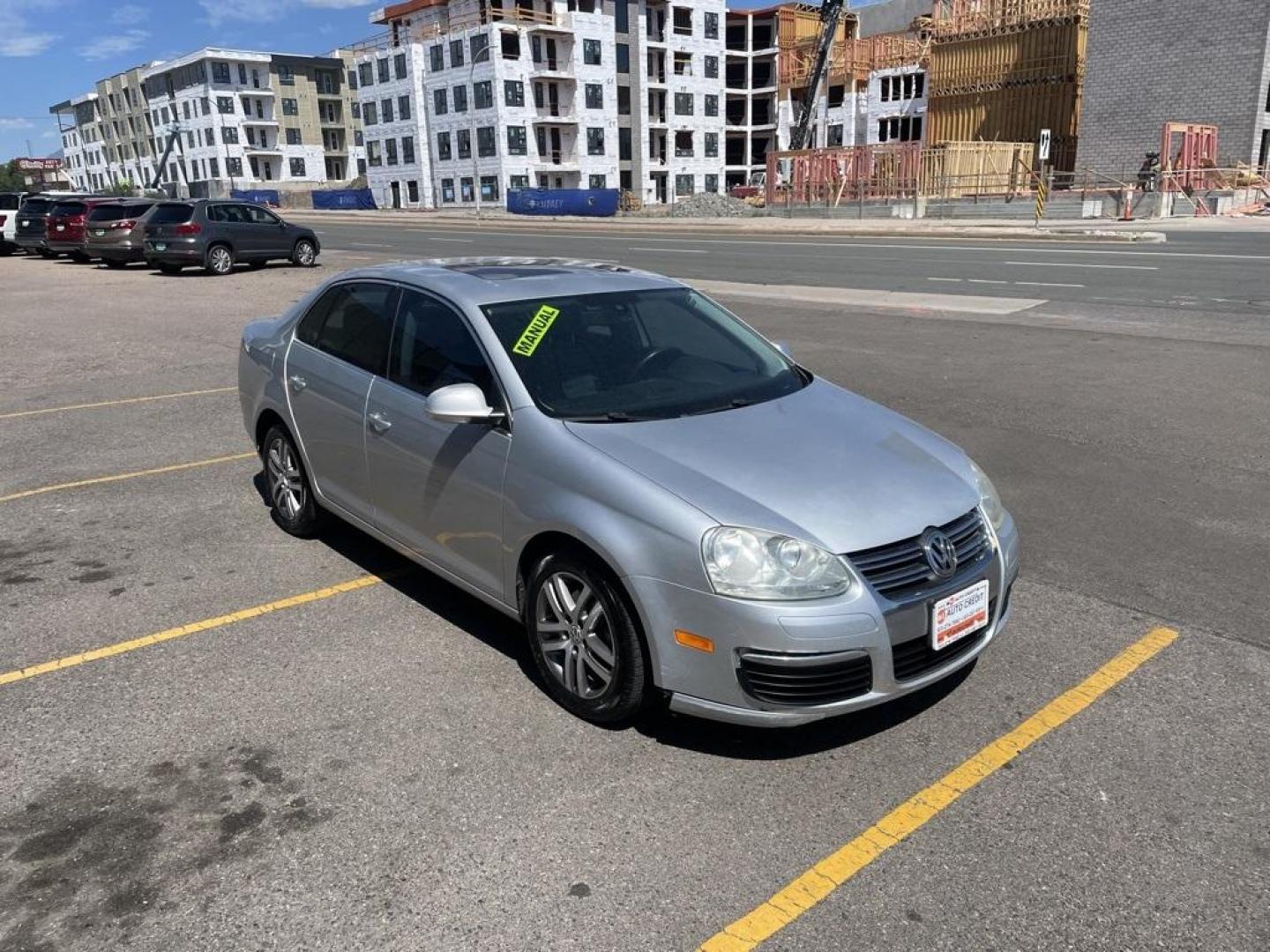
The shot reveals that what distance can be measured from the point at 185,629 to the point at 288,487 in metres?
1.28

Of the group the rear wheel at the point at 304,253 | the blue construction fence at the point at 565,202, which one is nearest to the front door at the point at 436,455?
the rear wheel at the point at 304,253

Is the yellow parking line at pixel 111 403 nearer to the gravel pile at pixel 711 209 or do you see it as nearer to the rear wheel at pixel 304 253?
the rear wheel at pixel 304 253

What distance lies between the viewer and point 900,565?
3301mm

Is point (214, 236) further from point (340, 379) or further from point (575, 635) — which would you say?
point (575, 635)

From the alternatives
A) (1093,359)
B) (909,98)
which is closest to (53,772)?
(1093,359)

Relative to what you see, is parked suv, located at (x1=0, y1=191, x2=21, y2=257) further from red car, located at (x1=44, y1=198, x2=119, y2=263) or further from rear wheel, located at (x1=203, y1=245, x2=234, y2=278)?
rear wheel, located at (x1=203, y1=245, x2=234, y2=278)

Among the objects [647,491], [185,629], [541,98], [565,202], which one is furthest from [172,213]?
[541,98]

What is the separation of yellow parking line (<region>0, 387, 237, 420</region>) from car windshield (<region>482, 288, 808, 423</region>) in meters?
6.76

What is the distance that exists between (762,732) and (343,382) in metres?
2.69

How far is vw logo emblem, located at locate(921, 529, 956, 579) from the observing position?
3361 mm

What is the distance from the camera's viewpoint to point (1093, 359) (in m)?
10.3

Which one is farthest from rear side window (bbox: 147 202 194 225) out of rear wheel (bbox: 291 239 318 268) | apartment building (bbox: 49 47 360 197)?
apartment building (bbox: 49 47 360 197)

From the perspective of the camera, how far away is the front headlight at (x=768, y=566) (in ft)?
10.4

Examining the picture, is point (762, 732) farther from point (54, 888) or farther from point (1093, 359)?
point (1093, 359)
